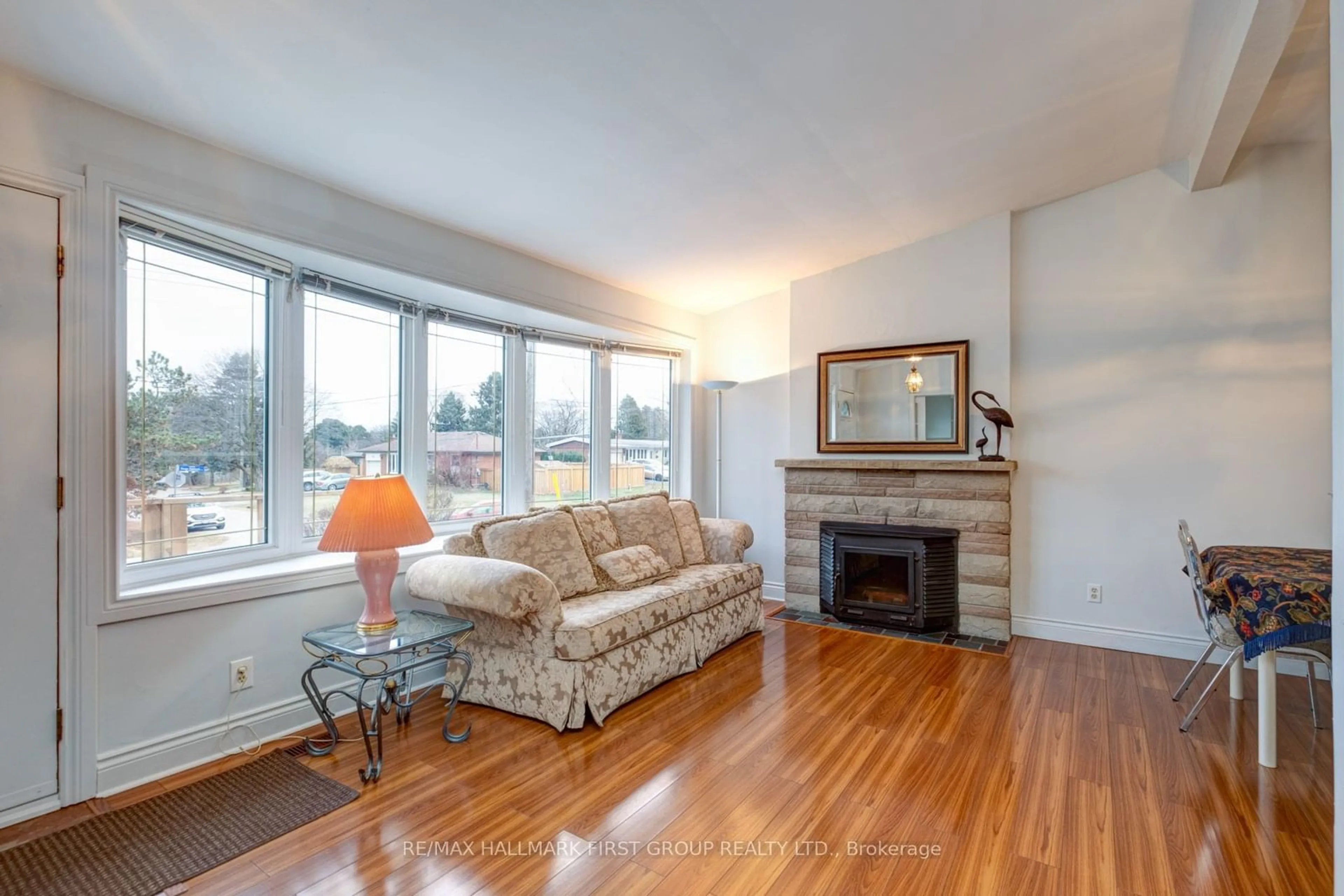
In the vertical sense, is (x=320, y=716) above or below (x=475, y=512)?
below

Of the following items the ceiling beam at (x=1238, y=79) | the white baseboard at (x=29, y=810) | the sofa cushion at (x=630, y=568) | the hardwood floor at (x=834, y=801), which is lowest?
the hardwood floor at (x=834, y=801)

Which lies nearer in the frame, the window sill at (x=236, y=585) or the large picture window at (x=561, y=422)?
the window sill at (x=236, y=585)

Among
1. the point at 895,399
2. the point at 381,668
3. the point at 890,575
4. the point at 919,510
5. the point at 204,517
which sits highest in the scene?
the point at 895,399

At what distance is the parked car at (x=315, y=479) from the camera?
9.48ft

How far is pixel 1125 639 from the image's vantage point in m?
3.62

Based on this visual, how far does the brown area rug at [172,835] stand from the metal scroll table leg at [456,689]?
1.42 feet

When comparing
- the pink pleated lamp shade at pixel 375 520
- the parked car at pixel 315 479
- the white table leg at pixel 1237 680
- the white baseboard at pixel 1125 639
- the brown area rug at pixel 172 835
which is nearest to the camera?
the brown area rug at pixel 172 835

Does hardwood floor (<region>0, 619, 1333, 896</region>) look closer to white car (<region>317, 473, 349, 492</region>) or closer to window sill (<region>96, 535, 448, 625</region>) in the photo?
window sill (<region>96, 535, 448, 625</region>)

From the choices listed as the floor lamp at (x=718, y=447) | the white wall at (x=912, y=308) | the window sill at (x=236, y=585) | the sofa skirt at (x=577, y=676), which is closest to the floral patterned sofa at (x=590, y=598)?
the sofa skirt at (x=577, y=676)

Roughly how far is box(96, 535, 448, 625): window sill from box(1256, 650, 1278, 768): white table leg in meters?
3.26

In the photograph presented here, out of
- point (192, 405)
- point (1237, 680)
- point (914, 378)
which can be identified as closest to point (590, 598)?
point (192, 405)

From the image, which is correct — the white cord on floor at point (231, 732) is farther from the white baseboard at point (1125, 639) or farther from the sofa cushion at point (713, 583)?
the white baseboard at point (1125, 639)

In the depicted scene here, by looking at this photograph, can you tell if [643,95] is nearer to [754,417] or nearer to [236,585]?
[236,585]

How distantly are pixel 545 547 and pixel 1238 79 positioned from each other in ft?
11.7
